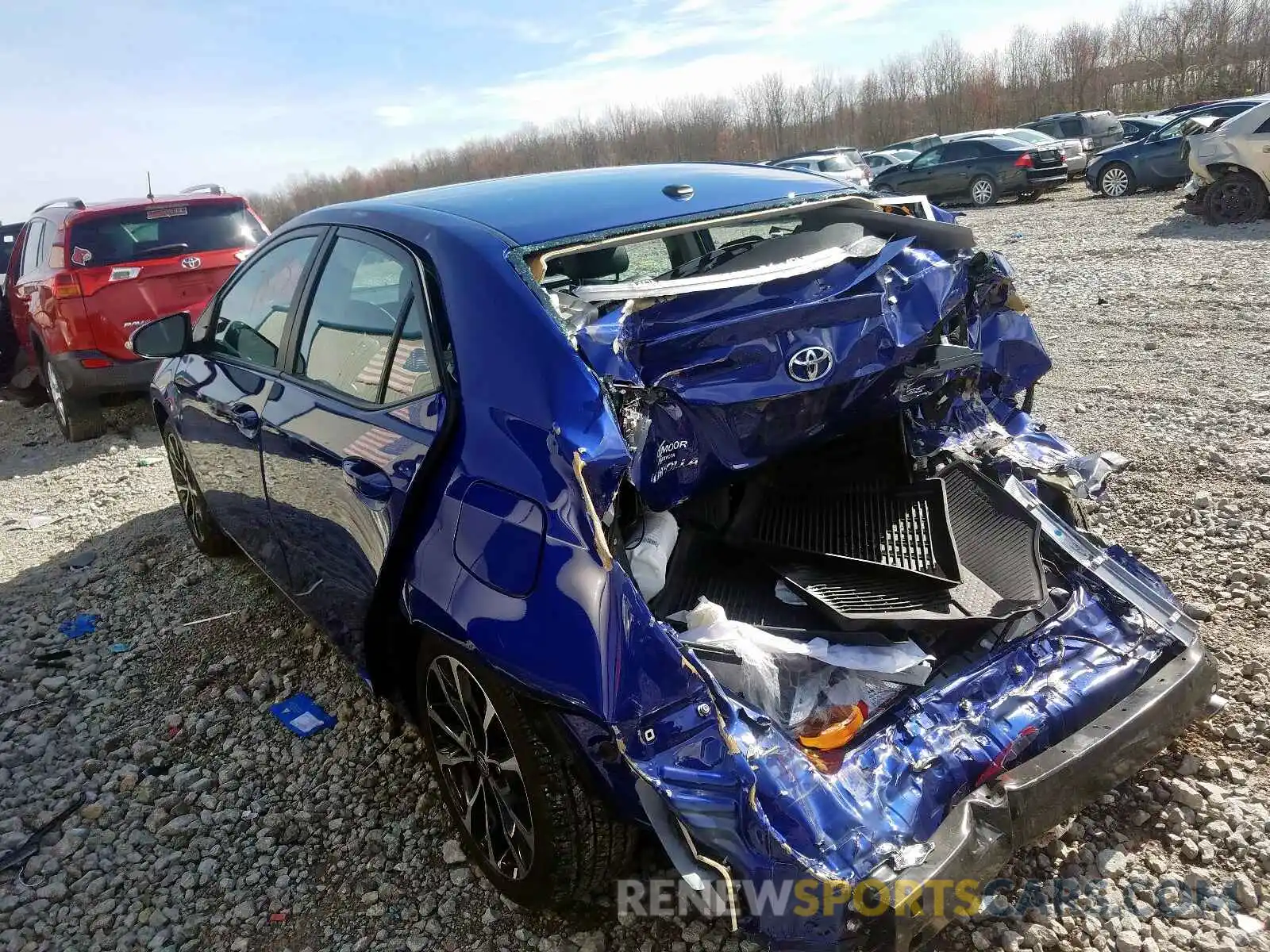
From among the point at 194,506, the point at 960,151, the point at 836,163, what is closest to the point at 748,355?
the point at 194,506

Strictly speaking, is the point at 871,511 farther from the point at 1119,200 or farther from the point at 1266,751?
the point at 1119,200

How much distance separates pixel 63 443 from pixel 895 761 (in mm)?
7969

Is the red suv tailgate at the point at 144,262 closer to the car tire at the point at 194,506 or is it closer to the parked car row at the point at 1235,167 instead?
the car tire at the point at 194,506

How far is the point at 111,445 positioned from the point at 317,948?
626cm

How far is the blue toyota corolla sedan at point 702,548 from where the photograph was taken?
1.78m

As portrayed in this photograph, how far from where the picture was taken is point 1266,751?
247 centimetres

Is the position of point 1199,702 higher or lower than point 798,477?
lower

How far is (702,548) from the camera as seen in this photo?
280cm

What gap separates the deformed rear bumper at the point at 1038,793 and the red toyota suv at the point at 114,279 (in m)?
6.63

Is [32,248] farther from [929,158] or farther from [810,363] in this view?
[929,158]

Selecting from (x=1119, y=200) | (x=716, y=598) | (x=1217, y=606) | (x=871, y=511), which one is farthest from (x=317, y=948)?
(x=1119, y=200)

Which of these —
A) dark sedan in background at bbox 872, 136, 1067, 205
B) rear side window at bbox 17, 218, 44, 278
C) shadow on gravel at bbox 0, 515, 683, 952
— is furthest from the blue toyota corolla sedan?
dark sedan in background at bbox 872, 136, 1067, 205

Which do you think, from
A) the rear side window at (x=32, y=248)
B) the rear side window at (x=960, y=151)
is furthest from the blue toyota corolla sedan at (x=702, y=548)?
the rear side window at (x=960, y=151)

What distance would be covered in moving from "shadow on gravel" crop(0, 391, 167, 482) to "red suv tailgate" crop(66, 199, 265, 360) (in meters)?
0.77
